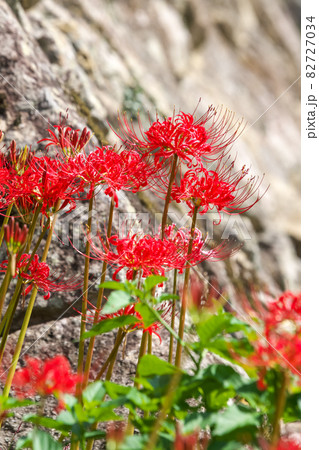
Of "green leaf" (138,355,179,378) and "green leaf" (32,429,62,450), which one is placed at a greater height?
"green leaf" (138,355,179,378)

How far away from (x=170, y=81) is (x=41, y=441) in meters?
5.01

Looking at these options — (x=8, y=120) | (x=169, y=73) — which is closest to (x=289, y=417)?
(x=8, y=120)

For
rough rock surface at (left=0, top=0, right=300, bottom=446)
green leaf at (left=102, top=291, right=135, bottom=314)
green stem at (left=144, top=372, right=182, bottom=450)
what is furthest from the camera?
rough rock surface at (left=0, top=0, right=300, bottom=446)

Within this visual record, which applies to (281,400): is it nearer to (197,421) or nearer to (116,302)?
(197,421)

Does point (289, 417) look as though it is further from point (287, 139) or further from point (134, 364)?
point (287, 139)

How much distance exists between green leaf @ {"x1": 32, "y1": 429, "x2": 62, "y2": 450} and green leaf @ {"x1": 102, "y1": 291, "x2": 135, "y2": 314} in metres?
0.21

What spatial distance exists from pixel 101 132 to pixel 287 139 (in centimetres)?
469

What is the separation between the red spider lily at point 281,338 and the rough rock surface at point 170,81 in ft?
3.75

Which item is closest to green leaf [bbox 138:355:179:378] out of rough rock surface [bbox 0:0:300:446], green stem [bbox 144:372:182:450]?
green stem [bbox 144:372:182:450]

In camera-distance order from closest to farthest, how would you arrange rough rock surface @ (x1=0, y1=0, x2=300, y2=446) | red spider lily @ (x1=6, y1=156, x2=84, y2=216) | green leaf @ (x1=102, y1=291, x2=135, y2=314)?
1. green leaf @ (x1=102, y1=291, x2=135, y2=314)
2. red spider lily @ (x1=6, y1=156, x2=84, y2=216)
3. rough rock surface @ (x1=0, y1=0, x2=300, y2=446)

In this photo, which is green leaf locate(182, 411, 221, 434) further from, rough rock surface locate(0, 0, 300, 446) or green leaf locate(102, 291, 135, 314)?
rough rock surface locate(0, 0, 300, 446)

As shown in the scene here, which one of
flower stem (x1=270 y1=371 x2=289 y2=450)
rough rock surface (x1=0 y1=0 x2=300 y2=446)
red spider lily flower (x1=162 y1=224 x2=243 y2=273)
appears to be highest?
rough rock surface (x1=0 y1=0 x2=300 y2=446)

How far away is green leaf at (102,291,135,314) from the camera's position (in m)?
0.89

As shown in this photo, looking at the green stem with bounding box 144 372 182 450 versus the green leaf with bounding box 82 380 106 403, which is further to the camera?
the green leaf with bounding box 82 380 106 403
